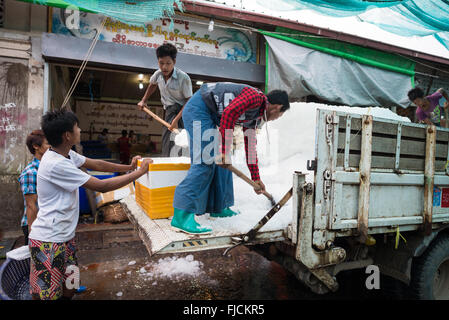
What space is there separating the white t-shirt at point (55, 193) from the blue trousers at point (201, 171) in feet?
2.49

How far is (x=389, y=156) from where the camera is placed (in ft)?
7.72

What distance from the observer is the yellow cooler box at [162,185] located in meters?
2.48

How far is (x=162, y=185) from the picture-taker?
253 centimetres

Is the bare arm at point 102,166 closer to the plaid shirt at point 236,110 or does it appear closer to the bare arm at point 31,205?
the bare arm at point 31,205

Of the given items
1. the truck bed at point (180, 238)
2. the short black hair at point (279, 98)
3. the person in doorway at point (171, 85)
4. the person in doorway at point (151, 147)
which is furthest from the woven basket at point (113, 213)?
the person in doorway at point (151, 147)

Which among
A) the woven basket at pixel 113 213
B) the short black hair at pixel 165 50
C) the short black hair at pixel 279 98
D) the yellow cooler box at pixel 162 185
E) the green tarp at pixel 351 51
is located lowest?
the woven basket at pixel 113 213

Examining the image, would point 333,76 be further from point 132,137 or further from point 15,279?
point 132,137

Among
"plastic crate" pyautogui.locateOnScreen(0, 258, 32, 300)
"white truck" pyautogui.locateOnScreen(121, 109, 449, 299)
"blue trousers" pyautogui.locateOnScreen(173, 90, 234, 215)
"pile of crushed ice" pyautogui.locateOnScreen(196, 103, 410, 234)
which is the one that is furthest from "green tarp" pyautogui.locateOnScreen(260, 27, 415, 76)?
"plastic crate" pyautogui.locateOnScreen(0, 258, 32, 300)

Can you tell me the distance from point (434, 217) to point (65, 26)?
225 inches

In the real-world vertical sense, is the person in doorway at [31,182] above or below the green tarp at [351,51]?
below

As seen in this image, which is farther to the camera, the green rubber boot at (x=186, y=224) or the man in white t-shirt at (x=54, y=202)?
the green rubber boot at (x=186, y=224)

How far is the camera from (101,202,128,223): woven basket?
4891 mm

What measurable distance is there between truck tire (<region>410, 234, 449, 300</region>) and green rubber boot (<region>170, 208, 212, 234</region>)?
6.00 feet

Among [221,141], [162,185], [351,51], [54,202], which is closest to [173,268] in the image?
[162,185]
